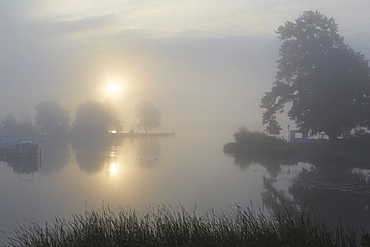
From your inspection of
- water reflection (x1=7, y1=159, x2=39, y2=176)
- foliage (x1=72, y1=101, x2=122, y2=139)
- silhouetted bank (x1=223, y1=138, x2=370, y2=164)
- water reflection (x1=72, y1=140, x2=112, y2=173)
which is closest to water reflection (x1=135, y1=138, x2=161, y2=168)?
water reflection (x1=72, y1=140, x2=112, y2=173)

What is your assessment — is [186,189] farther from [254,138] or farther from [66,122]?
[66,122]

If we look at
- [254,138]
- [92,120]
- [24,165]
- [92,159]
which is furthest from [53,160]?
[92,120]

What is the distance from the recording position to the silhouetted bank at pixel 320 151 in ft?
147

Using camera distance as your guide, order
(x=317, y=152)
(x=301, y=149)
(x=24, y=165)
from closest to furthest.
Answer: (x=24, y=165)
(x=317, y=152)
(x=301, y=149)

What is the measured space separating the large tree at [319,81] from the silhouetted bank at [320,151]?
1.71 m

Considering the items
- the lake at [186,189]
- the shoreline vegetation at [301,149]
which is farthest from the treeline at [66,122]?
the lake at [186,189]

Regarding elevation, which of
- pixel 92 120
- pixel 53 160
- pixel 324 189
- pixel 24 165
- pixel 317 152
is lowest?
pixel 324 189

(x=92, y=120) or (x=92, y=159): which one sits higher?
(x=92, y=120)

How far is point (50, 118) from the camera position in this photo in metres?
124

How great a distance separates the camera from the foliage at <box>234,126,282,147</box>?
5695 centimetres

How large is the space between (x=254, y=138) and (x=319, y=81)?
469 inches

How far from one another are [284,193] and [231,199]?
146 inches

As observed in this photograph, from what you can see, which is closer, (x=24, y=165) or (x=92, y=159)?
(x=24, y=165)

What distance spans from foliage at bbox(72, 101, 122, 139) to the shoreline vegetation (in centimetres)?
6604
